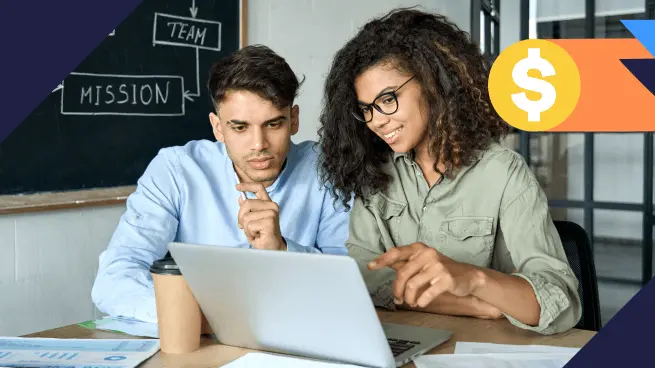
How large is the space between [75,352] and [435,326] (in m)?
0.62

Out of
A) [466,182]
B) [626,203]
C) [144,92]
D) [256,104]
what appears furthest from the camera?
[626,203]

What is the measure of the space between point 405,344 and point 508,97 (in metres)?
2.51

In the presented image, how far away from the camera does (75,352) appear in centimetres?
119

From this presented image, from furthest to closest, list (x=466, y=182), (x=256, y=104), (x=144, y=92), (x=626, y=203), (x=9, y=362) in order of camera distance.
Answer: (x=626, y=203) → (x=144, y=92) → (x=256, y=104) → (x=466, y=182) → (x=9, y=362)

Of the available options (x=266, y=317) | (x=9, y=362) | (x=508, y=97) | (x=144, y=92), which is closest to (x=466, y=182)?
(x=266, y=317)

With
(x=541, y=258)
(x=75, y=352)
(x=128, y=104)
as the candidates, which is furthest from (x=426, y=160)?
(x=128, y=104)

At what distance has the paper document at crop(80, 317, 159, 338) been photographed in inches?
51.6

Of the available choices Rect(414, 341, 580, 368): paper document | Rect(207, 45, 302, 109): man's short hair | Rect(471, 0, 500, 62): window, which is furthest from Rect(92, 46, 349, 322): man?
Rect(471, 0, 500, 62): window

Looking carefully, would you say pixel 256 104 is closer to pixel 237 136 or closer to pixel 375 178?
pixel 237 136

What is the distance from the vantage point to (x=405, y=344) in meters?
1.21

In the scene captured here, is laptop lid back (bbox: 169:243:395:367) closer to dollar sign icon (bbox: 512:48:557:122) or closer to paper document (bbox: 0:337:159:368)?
paper document (bbox: 0:337:159:368)

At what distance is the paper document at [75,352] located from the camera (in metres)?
1.13

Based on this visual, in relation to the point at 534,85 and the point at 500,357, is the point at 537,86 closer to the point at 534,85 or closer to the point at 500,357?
the point at 534,85

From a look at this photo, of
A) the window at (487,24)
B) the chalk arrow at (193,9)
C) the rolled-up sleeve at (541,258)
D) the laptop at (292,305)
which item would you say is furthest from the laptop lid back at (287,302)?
the window at (487,24)
